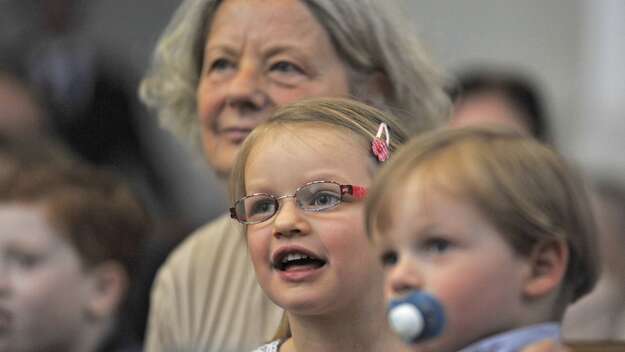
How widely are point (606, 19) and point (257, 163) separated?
18.6 feet

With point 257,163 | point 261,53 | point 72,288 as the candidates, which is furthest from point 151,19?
point 257,163

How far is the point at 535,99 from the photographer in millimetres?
6281

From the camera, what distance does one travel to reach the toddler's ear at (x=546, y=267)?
237cm

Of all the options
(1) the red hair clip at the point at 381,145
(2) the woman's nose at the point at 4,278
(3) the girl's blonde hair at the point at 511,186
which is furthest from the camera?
(2) the woman's nose at the point at 4,278

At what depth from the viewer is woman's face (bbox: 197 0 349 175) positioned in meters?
3.59

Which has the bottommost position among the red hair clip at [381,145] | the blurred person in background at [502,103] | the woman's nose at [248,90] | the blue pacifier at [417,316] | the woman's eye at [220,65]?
the blue pacifier at [417,316]

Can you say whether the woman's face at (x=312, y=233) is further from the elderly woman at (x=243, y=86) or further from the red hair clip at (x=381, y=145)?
the elderly woman at (x=243, y=86)

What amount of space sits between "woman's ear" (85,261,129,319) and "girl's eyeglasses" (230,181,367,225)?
5.26 feet

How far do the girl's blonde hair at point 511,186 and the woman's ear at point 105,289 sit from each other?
6.68ft

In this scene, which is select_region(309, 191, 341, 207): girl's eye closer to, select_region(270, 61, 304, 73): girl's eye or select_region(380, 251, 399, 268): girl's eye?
select_region(380, 251, 399, 268): girl's eye

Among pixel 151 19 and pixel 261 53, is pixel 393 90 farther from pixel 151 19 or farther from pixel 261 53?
pixel 151 19

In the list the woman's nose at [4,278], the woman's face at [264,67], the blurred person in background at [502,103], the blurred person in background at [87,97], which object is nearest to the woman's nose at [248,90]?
the woman's face at [264,67]

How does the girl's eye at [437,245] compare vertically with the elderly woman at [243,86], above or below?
below

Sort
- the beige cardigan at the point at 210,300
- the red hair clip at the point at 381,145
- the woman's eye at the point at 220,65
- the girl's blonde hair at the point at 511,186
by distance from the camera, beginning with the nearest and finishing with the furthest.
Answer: the girl's blonde hair at the point at 511,186, the red hair clip at the point at 381,145, the woman's eye at the point at 220,65, the beige cardigan at the point at 210,300
